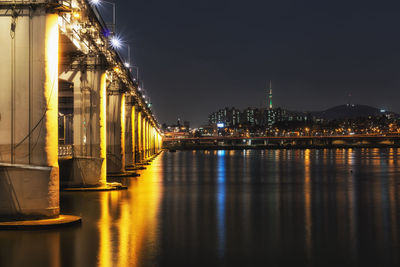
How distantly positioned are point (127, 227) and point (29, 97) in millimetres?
5548

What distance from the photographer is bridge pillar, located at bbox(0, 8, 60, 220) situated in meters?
17.8

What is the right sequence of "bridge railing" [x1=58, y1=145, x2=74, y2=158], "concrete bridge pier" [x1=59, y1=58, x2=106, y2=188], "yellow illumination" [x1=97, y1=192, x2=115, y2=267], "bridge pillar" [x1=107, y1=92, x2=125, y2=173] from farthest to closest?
1. "bridge pillar" [x1=107, y1=92, x2=125, y2=173]
2. "bridge railing" [x1=58, y1=145, x2=74, y2=158]
3. "concrete bridge pier" [x1=59, y1=58, x2=106, y2=188]
4. "yellow illumination" [x1=97, y1=192, x2=115, y2=267]

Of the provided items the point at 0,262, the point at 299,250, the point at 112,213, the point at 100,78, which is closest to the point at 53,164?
the point at 112,213

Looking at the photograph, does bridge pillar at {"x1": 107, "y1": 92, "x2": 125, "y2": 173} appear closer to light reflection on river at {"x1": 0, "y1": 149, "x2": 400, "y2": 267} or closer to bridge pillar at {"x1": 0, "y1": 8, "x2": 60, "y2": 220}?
light reflection on river at {"x1": 0, "y1": 149, "x2": 400, "y2": 267}

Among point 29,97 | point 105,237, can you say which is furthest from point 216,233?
point 29,97

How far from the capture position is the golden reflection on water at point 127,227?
1295 centimetres

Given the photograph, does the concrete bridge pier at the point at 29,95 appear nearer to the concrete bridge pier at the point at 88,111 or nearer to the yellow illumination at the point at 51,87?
the yellow illumination at the point at 51,87

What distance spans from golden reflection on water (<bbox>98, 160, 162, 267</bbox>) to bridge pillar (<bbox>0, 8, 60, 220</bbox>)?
247cm

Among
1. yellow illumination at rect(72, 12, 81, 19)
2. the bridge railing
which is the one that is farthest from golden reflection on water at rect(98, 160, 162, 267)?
yellow illumination at rect(72, 12, 81, 19)

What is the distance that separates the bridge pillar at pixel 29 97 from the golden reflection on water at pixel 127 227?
97.3 inches

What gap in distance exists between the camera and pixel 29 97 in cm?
1798

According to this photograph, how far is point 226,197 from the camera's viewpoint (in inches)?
1067

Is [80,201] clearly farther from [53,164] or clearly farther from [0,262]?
[0,262]

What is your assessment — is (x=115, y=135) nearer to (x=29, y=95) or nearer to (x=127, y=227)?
(x=29, y=95)
